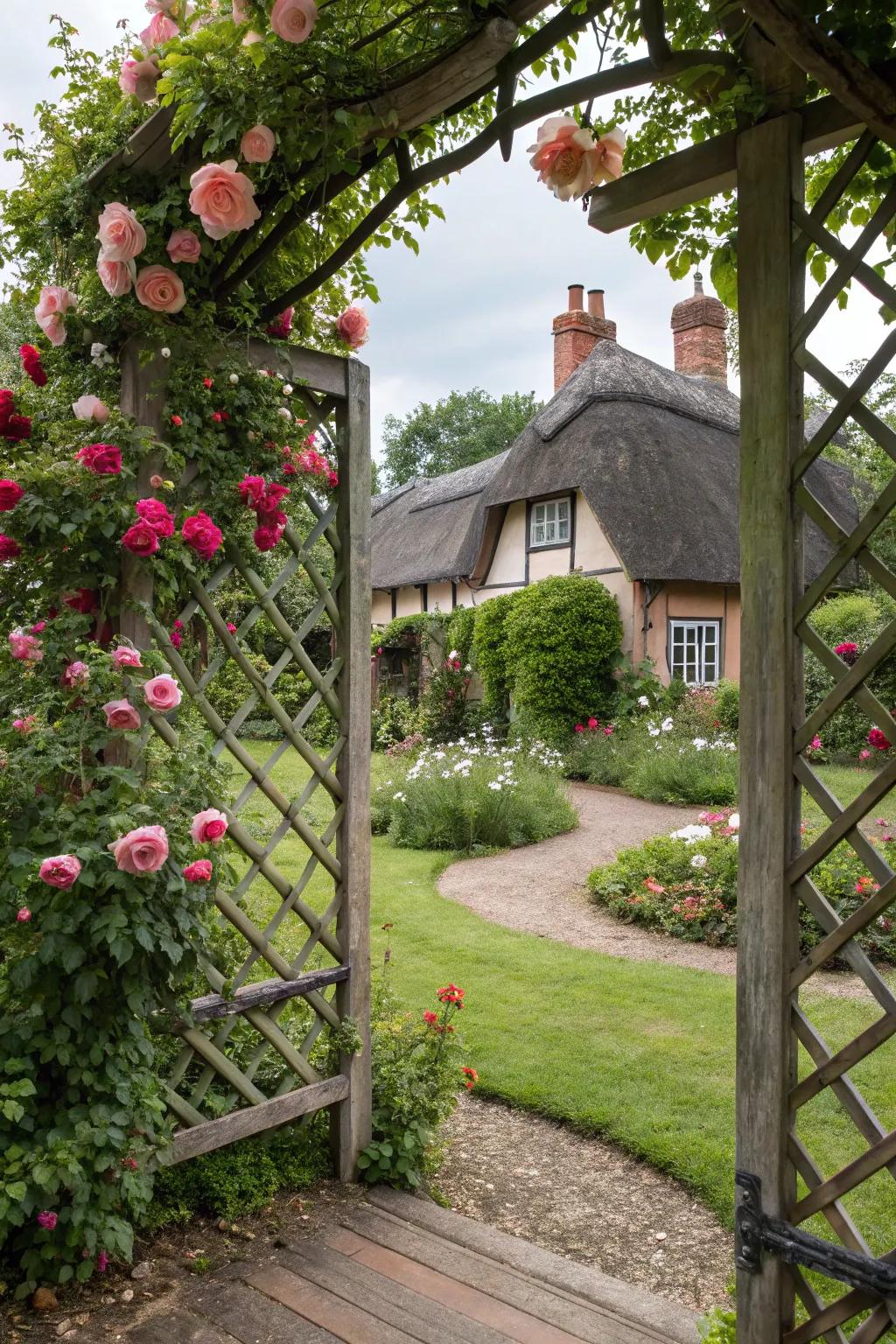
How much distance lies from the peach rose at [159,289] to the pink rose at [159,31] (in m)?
0.54

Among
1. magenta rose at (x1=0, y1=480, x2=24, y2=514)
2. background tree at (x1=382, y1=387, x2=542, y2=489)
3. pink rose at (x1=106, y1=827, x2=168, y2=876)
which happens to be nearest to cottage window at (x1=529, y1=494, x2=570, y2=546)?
magenta rose at (x1=0, y1=480, x2=24, y2=514)

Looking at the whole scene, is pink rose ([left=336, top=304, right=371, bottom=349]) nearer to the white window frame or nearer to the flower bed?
the flower bed

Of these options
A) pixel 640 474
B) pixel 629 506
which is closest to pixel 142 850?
pixel 629 506

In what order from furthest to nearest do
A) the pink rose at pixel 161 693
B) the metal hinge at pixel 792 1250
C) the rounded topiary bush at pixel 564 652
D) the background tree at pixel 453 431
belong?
the background tree at pixel 453 431 → the rounded topiary bush at pixel 564 652 → the pink rose at pixel 161 693 → the metal hinge at pixel 792 1250

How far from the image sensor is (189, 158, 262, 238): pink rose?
7.61 feet

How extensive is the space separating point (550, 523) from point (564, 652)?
2.95 m

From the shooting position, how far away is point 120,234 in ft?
8.02

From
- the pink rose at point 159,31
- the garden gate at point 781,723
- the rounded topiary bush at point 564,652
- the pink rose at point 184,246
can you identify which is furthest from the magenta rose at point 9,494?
the rounded topiary bush at point 564,652

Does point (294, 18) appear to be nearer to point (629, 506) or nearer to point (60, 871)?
point (60, 871)

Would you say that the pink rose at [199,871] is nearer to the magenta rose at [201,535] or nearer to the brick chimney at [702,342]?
the magenta rose at [201,535]

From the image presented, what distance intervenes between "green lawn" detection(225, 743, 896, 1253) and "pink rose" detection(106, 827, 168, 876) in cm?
61

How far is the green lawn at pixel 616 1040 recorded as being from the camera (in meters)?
3.73

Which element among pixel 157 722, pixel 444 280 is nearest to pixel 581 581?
pixel 157 722

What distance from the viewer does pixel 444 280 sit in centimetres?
3288
